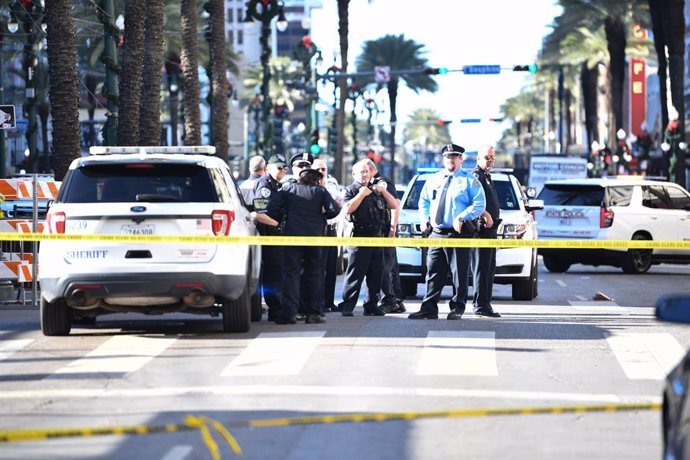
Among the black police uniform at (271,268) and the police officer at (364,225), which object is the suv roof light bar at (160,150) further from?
the police officer at (364,225)

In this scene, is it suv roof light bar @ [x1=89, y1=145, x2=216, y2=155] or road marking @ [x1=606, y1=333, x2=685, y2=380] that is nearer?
road marking @ [x1=606, y1=333, x2=685, y2=380]

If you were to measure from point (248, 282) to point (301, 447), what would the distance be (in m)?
6.52

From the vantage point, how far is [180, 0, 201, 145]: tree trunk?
39.7 metres

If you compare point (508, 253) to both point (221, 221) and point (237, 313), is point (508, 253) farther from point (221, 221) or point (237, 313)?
point (221, 221)

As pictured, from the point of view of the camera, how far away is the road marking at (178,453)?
876 centimetres

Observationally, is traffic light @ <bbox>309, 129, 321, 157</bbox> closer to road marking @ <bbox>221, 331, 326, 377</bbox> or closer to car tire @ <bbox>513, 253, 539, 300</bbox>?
car tire @ <bbox>513, 253, 539, 300</bbox>

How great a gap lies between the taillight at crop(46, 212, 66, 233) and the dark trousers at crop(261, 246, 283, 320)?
3207 mm

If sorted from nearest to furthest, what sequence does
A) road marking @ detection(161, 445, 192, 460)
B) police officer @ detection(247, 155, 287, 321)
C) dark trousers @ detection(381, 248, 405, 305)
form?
1. road marking @ detection(161, 445, 192, 460)
2. police officer @ detection(247, 155, 287, 321)
3. dark trousers @ detection(381, 248, 405, 305)

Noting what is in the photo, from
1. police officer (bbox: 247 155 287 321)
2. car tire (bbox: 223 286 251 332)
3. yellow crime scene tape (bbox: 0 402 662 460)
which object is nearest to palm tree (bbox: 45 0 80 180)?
police officer (bbox: 247 155 287 321)

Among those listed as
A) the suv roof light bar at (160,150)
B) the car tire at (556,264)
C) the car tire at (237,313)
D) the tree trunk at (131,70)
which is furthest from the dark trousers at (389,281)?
the tree trunk at (131,70)

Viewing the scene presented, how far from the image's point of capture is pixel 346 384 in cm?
1196

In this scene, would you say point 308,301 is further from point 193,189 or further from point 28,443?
point 28,443

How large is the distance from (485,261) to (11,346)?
562cm

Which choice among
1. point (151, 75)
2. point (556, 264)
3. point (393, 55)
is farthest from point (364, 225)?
point (393, 55)
